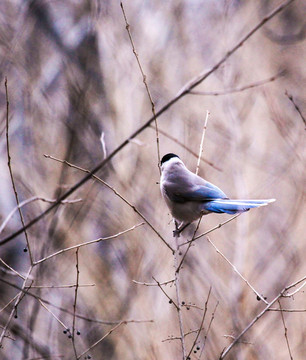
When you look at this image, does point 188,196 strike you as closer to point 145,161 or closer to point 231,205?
point 231,205

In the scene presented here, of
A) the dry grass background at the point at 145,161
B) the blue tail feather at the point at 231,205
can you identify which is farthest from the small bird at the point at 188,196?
the dry grass background at the point at 145,161

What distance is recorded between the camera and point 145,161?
5609 mm

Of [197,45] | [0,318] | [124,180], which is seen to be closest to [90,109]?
[124,180]

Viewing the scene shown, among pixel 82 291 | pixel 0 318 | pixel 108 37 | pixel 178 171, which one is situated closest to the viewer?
pixel 178 171

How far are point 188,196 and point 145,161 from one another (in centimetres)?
289

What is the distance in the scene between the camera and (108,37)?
6.29m

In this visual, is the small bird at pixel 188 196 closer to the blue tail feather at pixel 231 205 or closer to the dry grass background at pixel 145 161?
the blue tail feather at pixel 231 205

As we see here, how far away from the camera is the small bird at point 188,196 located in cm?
270

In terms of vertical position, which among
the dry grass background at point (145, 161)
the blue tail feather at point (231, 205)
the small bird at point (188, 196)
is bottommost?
the blue tail feather at point (231, 205)

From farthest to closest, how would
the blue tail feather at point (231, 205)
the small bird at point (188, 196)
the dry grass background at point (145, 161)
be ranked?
the dry grass background at point (145, 161) → the small bird at point (188, 196) → the blue tail feather at point (231, 205)

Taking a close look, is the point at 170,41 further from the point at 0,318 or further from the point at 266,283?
the point at 0,318

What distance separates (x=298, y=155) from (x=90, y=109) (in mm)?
1964

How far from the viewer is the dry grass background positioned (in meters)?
4.69

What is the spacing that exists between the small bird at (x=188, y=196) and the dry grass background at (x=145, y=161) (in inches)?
46.5
